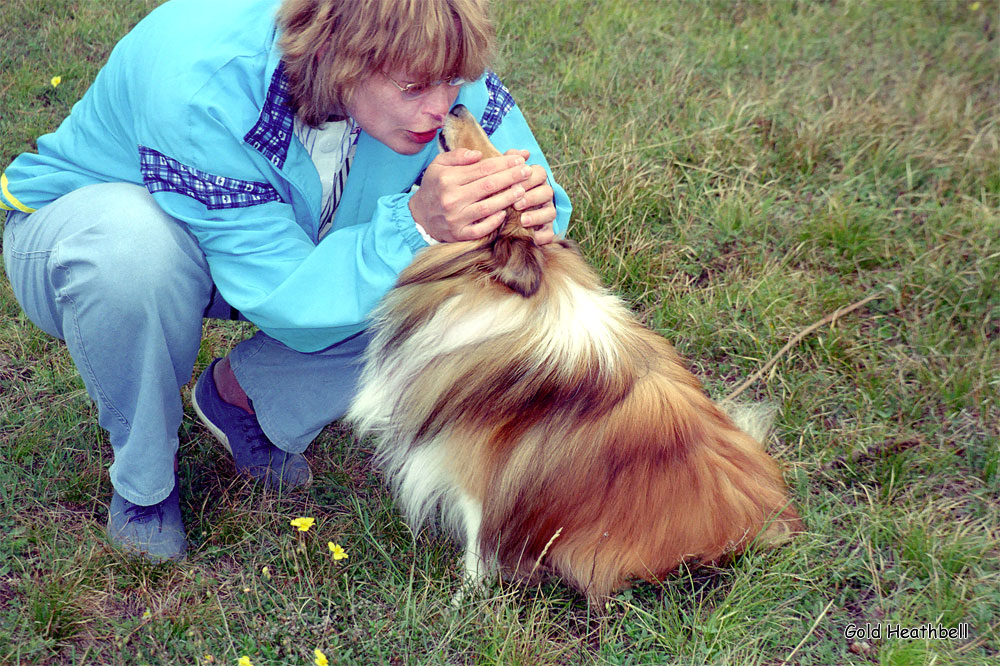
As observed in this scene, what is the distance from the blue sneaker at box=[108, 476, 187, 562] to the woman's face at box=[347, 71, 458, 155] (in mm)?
1192

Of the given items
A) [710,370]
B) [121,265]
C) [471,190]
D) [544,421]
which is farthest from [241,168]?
[710,370]

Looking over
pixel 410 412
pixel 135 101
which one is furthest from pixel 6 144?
pixel 410 412

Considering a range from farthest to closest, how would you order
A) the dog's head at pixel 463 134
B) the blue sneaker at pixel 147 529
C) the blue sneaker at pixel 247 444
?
1. the blue sneaker at pixel 247 444
2. the blue sneaker at pixel 147 529
3. the dog's head at pixel 463 134

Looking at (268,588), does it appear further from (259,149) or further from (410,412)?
(259,149)

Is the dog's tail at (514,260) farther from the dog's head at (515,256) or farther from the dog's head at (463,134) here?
the dog's head at (463,134)

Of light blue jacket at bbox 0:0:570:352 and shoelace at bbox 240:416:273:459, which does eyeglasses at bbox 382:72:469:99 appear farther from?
shoelace at bbox 240:416:273:459

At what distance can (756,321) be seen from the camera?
137 inches

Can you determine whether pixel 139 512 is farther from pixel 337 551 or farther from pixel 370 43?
pixel 370 43

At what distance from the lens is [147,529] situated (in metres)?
2.48

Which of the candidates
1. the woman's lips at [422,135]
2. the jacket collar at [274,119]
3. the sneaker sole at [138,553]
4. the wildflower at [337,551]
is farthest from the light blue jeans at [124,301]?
the woman's lips at [422,135]

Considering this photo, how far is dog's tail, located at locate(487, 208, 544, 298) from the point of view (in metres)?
1.95

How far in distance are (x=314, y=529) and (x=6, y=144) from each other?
257cm

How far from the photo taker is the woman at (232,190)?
202cm

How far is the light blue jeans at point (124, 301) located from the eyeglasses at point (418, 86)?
0.69 m
